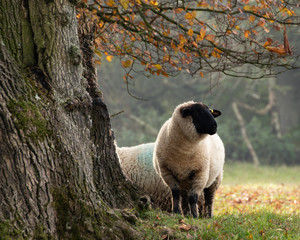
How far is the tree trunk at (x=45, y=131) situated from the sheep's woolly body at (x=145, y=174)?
3.62 meters

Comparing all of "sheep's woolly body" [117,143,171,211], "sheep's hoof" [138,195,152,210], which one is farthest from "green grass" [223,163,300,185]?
"sheep's hoof" [138,195,152,210]

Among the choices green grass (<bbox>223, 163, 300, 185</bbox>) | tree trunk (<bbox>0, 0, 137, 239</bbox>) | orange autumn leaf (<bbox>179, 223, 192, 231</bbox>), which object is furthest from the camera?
green grass (<bbox>223, 163, 300, 185</bbox>)

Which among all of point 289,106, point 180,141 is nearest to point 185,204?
point 180,141

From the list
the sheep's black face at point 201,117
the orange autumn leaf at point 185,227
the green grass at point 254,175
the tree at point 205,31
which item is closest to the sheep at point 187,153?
the sheep's black face at point 201,117

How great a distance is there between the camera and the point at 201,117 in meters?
6.89

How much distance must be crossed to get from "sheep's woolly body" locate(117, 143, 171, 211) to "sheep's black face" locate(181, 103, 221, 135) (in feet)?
6.42

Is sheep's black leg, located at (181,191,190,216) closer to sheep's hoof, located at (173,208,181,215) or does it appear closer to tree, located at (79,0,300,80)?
sheep's hoof, located at (173,208,181,215)

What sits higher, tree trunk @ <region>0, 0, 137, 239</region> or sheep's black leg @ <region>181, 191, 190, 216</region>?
tree trunk @ <region>0, 0, 137, 239</region>

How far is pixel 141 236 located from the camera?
471 centimetres

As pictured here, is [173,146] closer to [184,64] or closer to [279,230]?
[184,64]

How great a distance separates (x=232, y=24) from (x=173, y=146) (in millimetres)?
2018

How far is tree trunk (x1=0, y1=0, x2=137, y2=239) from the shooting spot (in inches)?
161

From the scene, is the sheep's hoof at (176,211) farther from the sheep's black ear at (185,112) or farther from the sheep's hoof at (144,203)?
the sheep's black ear at (185,112)

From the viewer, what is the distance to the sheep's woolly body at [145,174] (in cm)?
856
